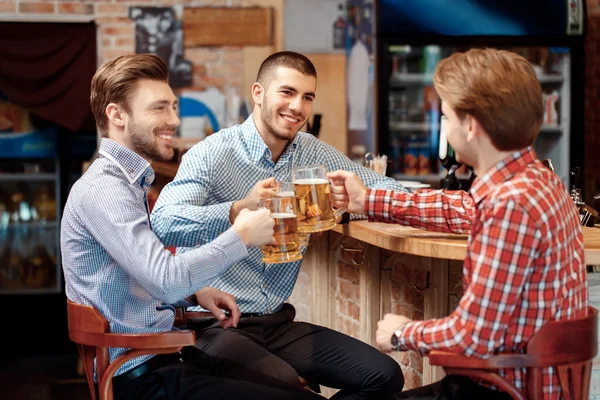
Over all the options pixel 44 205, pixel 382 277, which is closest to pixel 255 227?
pixel 382 277

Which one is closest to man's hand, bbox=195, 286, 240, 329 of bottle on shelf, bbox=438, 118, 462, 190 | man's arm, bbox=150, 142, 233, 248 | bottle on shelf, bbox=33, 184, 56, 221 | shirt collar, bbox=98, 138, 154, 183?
man's arm, bbox=150, 142, 233, 248

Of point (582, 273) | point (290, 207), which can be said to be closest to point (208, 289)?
point (290, 207)

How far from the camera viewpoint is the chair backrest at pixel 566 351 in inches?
63.7

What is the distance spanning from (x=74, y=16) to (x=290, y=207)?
4543 millimetres

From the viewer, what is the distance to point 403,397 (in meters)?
1.89

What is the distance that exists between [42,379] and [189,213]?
3041mm

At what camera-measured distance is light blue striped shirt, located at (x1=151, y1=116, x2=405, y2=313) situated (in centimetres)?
233

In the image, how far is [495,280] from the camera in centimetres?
157

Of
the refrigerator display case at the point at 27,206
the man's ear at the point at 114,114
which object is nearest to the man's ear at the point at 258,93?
the man's ear at the point at 114,114

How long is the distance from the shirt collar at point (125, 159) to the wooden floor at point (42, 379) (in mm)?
2737

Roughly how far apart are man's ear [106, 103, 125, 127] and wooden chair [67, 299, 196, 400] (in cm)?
48

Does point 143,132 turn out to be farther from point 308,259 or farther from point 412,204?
point 308,259

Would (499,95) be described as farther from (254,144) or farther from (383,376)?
(254,144)

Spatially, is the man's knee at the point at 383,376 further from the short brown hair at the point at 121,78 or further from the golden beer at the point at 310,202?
the short brown hair at the point at 121,78
